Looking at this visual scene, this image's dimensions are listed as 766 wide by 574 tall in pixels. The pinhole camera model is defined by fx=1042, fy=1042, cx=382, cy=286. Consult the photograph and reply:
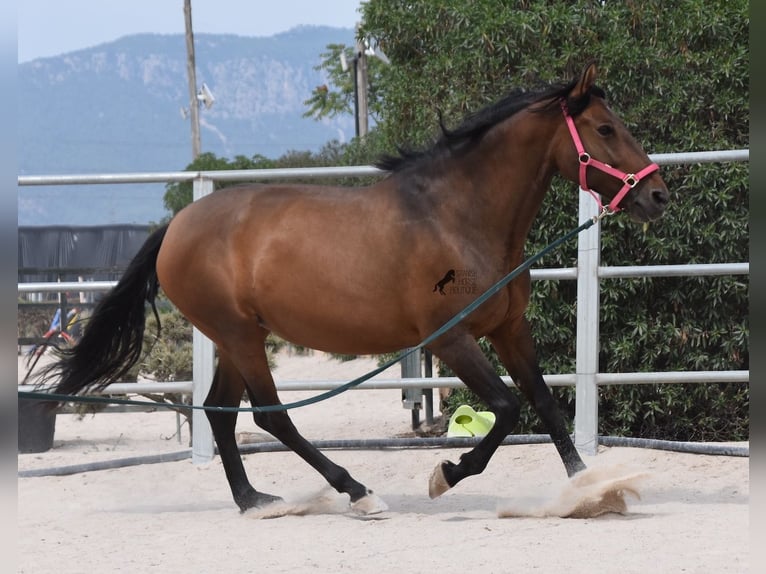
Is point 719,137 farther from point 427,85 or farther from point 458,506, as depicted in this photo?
point 458,506

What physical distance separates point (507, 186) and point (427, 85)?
272cm

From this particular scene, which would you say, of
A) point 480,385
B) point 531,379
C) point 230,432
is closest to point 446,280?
point 480,385

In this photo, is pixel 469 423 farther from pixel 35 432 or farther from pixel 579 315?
pixel 35 432

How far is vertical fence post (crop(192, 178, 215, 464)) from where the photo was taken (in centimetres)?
598

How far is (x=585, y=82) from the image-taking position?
14.4 feet

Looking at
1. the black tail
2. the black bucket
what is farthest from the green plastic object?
the black bucket

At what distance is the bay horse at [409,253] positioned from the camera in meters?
4.45

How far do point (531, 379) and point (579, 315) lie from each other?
3.76ft

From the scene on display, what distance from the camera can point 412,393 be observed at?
7273 mm

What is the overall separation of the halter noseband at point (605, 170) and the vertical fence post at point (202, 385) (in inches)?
95.5

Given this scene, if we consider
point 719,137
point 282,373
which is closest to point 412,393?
point 719,137

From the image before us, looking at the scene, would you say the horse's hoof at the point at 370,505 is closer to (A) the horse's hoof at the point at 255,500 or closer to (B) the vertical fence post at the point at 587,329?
(A) the horse's hoof at the point at 255,500

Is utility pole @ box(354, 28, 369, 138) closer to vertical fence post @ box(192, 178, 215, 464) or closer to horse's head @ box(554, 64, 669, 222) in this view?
vertical fence post @ box(192, 178, 215, 464)

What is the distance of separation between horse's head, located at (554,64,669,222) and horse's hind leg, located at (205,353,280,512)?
194 centimetres
